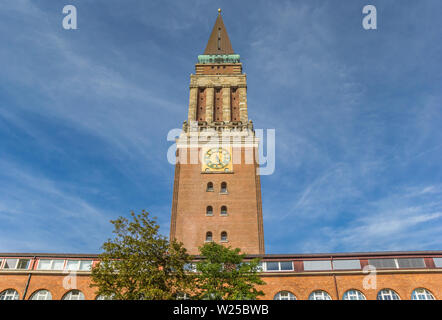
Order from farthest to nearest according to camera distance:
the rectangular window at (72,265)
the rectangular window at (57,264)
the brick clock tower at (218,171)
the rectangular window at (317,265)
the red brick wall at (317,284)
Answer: the brick clock tower at (218,171) < the rectangular window at (57,264) < the rectangular window at (72,265) < the rectangular window at (317,265) < the red brick wall at (317,284)

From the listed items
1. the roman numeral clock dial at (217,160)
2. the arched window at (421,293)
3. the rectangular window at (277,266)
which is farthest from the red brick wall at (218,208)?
the arched window at (421,293)

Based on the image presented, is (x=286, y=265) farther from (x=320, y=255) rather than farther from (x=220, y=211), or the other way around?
(x=220, y=211)

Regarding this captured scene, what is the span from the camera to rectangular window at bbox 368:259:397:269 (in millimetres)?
31391

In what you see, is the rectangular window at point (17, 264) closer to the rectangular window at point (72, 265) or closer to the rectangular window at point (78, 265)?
the rectangular window at point (72, 265)

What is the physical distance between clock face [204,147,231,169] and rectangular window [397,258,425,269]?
21.8m

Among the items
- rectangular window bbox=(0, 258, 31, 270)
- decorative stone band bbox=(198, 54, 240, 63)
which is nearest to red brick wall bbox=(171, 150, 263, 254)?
rectangular window bbox=(0, 258, 31, 270)

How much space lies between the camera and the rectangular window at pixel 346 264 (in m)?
31.6

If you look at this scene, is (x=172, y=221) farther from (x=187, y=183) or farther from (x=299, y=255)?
(x=299, y=255)

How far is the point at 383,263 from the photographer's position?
3164 cm

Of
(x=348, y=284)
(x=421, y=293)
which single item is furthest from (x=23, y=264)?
(x=421, y=293)

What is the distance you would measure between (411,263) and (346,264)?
5479 millimetres

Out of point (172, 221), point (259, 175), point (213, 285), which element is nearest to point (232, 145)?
point (259, 175)

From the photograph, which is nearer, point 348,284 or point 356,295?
point 356,295
